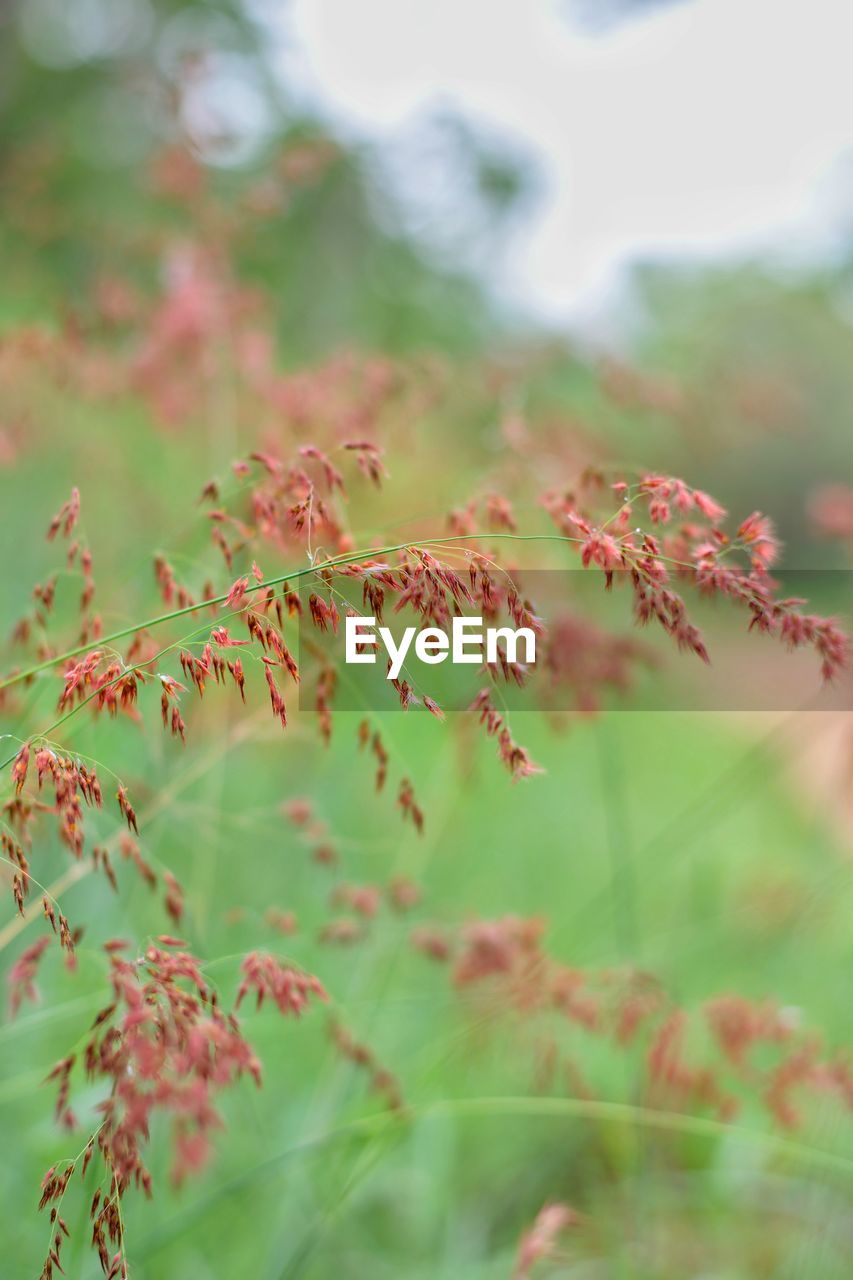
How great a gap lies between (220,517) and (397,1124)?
1.96 ft

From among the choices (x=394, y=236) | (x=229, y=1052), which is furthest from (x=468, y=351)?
(x=229, y=1052)

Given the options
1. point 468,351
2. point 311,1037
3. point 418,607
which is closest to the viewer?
point 418,607

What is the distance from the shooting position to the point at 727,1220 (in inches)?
68.0

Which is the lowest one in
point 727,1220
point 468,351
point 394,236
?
point 727,1220

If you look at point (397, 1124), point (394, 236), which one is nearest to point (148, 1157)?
point (397, 1124)

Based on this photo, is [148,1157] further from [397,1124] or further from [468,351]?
[468,351]

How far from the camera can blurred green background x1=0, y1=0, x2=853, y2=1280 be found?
1.45 metres

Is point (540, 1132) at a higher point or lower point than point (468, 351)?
lower

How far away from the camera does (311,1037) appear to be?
202cm

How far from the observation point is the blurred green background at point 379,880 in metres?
1.45

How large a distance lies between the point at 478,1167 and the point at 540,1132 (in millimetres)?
117

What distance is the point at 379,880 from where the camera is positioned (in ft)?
7.78

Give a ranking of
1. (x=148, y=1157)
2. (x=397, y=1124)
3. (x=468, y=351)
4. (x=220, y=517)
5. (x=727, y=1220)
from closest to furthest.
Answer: (x=220, y=517) < (x=397, y=1124) < (x=148, y=1157) < (x=727, y=1220) < (x=468, y=351)

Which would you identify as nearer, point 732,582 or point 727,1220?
point 732,582
